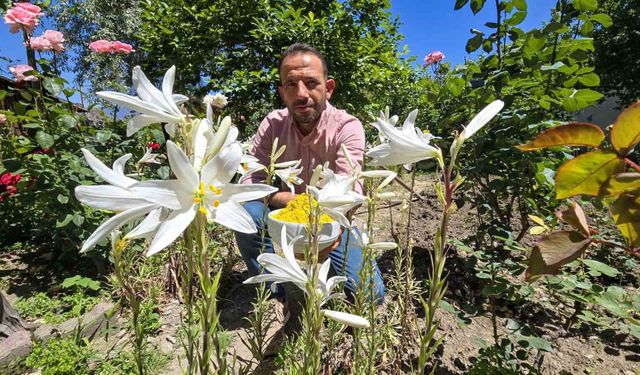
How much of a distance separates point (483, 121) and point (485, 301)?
216 centimetres

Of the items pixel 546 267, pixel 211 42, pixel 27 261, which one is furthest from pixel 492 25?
pixel 27 261

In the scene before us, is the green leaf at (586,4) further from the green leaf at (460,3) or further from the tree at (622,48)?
the tree at (622,48)

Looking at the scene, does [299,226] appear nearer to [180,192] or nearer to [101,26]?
[180,192]

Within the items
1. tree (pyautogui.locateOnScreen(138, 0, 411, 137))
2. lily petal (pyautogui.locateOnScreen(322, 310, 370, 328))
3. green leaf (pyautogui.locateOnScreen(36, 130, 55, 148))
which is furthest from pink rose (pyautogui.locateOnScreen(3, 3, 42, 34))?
lily petal (pyautogui.locateOnScreen(322, 310, 370, 328))

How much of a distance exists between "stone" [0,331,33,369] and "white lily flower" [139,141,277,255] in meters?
2.24

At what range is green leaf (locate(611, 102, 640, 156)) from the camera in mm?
517

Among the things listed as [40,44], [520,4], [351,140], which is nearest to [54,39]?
[40,44]

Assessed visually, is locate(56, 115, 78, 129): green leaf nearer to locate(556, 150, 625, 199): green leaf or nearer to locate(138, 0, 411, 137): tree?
locate(138, 0, 411, 137): tree

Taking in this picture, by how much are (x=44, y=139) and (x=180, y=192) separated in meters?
2.56

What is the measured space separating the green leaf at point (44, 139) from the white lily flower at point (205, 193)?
8.29 ft

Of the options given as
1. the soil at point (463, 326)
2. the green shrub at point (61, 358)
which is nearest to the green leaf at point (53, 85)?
the soil at point (463, 326)

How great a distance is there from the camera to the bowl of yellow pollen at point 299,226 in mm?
1048

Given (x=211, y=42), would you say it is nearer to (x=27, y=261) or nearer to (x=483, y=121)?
(x=27, y=261)

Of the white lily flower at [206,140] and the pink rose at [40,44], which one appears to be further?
the pink rose at [40,44]
